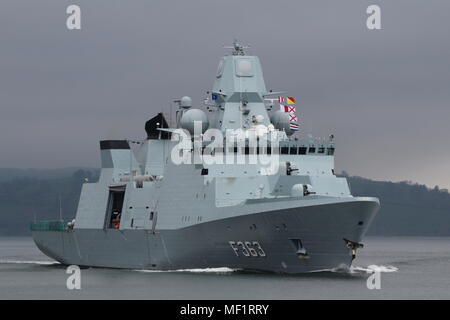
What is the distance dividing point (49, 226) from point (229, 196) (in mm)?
20940

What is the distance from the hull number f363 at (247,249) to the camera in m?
49.9

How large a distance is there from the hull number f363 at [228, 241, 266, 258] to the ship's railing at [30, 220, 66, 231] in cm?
1861

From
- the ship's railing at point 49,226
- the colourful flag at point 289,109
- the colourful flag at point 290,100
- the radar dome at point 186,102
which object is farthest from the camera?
the ship's railing at point 49,226

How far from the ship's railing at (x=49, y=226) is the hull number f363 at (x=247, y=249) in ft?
61.1

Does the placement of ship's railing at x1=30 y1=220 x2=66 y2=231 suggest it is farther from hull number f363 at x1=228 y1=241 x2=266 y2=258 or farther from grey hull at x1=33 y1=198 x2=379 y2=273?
hull number f363 at x1=228 y1=241 x2=266 y2=258

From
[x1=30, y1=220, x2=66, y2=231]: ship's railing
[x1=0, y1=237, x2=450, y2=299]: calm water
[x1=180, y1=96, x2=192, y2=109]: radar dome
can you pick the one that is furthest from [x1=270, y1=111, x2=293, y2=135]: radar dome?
[x1=30, y1=220, x2=66, y2=231]: ship's railing

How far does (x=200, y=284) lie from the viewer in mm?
47969

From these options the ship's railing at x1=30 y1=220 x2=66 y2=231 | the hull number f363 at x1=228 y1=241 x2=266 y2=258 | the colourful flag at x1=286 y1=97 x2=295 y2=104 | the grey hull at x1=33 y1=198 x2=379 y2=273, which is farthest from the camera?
the ship's railing at x1=30 y1=220 x2=66 y2=231

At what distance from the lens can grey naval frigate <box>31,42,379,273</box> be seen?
48.7 m

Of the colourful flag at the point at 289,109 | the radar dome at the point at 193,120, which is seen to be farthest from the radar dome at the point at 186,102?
the colourful flag at the point at 289,109

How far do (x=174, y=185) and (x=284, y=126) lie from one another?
6.68 meters

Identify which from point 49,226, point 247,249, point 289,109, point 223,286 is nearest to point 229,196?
point 247,249

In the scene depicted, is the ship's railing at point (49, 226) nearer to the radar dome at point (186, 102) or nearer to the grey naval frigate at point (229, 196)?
the grey naval frigate at point (229, 196)
